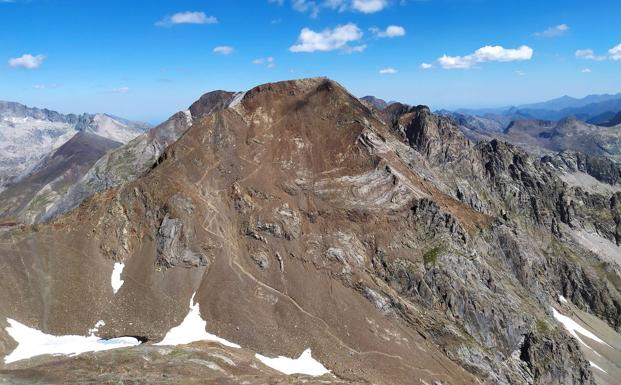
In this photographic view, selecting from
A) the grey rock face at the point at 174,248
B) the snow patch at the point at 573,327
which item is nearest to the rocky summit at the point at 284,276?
the grey rock face at the point at 174,248

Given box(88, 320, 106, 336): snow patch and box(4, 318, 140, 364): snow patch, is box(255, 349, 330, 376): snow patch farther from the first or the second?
box(88, 320, 106, 336): snow patch

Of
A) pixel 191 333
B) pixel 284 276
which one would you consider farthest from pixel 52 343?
pixel 284 276

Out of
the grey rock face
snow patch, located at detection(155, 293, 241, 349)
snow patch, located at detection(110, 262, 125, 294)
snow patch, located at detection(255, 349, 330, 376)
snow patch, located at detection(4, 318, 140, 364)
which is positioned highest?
the grey rock face

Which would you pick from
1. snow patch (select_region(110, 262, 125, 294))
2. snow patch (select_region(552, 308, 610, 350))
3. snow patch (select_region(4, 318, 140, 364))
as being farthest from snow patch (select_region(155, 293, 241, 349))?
snow patch (select_region(552, 308, 610, 350))

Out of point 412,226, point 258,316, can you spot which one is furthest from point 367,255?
point 258,316

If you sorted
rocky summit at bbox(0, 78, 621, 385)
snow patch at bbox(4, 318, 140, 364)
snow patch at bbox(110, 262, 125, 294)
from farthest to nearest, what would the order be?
snow patch at bbox(110, 262, 125, 294) < rocky summit at bbox(0, 78, 621, 385) < snow patch at bbox(4, 318, 140, 364)

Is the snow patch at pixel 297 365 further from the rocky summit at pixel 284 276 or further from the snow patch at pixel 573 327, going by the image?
the snow patch at pixel 573 327
